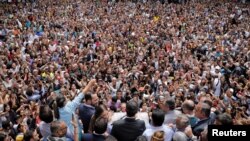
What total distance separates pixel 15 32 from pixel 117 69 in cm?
596

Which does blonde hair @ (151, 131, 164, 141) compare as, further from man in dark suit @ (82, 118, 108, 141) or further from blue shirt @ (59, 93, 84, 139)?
blue shirt @ (59, 93, 84, 139)

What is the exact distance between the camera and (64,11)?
20.6 meters

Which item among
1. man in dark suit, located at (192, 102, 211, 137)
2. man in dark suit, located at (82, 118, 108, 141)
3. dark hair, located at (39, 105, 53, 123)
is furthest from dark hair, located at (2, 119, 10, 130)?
man in dark suit, located at (192, 102, 211, 137)

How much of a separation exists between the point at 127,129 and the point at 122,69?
7.98m

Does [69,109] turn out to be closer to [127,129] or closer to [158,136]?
[127,129]

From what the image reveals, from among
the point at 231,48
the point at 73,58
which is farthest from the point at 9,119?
the point at 231,48

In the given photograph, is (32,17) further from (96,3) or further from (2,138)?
(2,138)

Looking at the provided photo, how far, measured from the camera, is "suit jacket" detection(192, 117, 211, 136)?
426 centimetres

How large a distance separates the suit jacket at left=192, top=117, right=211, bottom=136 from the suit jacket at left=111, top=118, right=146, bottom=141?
57 cm

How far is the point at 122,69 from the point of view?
40.0 feet

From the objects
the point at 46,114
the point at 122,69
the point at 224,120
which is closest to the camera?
the point at 224,120

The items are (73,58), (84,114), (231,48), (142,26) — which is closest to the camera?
(84,114)

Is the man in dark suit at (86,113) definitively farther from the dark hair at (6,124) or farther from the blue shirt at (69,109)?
the dark hair at (6,124)

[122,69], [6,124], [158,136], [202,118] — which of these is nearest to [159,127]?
[158,136]
